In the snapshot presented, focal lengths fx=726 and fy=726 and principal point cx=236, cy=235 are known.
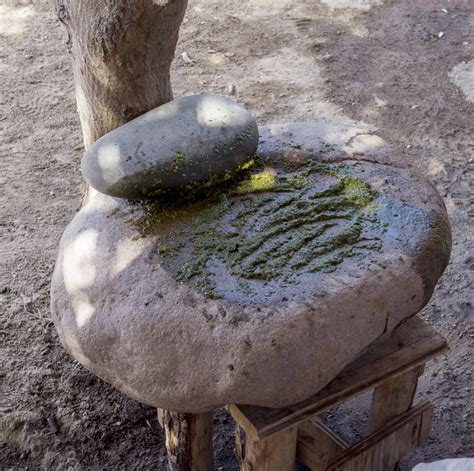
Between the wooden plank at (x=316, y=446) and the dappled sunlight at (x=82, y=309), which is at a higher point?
the dappled sunlight at (x=82, y=309)

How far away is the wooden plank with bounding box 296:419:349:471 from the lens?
201 centimetres

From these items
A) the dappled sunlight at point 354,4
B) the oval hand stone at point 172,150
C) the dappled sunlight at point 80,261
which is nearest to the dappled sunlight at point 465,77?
the dappled sunlight at point 354,4

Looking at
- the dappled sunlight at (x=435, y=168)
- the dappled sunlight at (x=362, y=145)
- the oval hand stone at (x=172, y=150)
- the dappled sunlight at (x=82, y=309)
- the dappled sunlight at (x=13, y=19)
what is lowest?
the dappled sunlight at (x=435, y=168)

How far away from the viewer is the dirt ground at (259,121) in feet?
8.05

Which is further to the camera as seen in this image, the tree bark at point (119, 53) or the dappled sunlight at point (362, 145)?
the dappled sunlight at point (362, 145)

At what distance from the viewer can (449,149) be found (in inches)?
147

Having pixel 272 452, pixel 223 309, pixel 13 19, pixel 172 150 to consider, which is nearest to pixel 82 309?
pixel 223 309

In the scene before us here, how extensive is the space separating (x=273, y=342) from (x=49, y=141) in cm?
269

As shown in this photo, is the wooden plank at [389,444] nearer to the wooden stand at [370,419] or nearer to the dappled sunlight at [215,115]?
the wooden stand at [370,419]

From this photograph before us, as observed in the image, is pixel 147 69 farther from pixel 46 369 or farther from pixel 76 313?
pixel 46 369

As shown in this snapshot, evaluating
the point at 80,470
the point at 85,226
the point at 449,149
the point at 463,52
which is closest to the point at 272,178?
the point at 85,226

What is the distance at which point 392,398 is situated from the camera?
6.81 feet

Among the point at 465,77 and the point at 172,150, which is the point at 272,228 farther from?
the point at 465,77

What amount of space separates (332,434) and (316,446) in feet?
0.49
